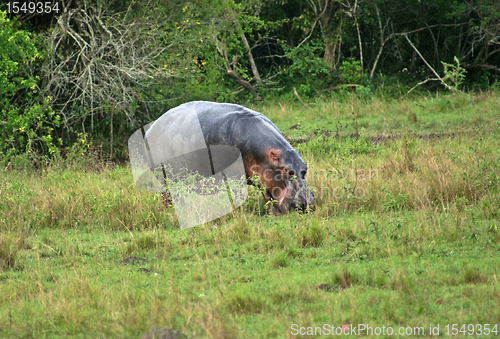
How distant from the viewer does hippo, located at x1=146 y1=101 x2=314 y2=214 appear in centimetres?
673

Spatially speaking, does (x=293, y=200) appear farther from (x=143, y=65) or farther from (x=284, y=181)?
(x=143, y=65)

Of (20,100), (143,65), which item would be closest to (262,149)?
(143,65)

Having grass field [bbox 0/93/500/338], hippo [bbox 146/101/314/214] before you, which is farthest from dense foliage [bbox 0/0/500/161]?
hippo [bbox 146/101/314/214]

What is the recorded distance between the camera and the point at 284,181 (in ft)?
22.2

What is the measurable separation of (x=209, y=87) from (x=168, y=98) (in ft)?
6.43

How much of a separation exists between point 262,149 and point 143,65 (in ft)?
16.5

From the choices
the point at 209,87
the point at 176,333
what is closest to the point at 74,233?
the point at 176,333

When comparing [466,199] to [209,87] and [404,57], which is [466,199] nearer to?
[209,87]

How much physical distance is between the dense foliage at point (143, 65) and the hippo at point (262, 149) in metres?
3.61

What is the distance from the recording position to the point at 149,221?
22.1 ft

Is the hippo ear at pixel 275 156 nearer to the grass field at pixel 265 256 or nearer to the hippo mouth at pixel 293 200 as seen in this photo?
the hippo mouth at pixel 293 200

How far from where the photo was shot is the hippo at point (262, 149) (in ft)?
22.1

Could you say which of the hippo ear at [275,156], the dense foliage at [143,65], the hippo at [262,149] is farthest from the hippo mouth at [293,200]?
the dense foliage at [143,65]

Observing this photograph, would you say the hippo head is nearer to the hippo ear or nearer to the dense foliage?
the hippo ear
